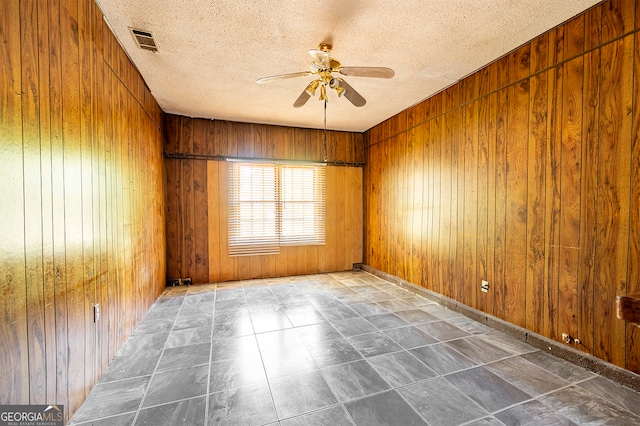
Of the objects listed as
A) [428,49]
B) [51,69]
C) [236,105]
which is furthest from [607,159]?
[236,105]

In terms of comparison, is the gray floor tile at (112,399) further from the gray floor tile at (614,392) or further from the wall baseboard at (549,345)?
the wall baseboard at (549,345)

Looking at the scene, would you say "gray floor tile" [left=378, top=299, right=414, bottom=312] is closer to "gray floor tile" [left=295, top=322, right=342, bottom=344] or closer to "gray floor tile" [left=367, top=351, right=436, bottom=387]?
"gray floor tile" [left=295, top=322, right=342, bottom=344]

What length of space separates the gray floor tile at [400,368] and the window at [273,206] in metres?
2.99

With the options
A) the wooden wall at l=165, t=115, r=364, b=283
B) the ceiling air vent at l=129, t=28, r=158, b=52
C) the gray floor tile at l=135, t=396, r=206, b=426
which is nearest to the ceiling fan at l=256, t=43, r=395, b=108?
the ceiling air vent at l=129, t=28, r=158, b=52

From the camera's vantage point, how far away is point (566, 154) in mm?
2160

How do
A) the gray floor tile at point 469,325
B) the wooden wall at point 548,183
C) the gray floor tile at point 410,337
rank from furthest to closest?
the gray floor tile at point 469,325, the gray floor tile at point 410,337, the wooden wall at point 548,183

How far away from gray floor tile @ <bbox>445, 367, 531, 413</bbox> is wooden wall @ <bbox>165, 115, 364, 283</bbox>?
334 centimetres

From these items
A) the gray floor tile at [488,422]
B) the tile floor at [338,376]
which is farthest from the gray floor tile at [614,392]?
the gray floor tile at [488,422]

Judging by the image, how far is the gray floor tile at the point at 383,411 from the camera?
1.54m

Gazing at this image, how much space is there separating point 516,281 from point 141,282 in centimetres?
387

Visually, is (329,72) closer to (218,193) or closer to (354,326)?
(354,326)

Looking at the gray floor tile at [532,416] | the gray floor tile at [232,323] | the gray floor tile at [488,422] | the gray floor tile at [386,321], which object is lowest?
the gray floor tile at [386,321]

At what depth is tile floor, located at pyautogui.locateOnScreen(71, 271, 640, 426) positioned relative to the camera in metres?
1.59

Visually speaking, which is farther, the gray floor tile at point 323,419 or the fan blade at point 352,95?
the fan blade at point 352,95
